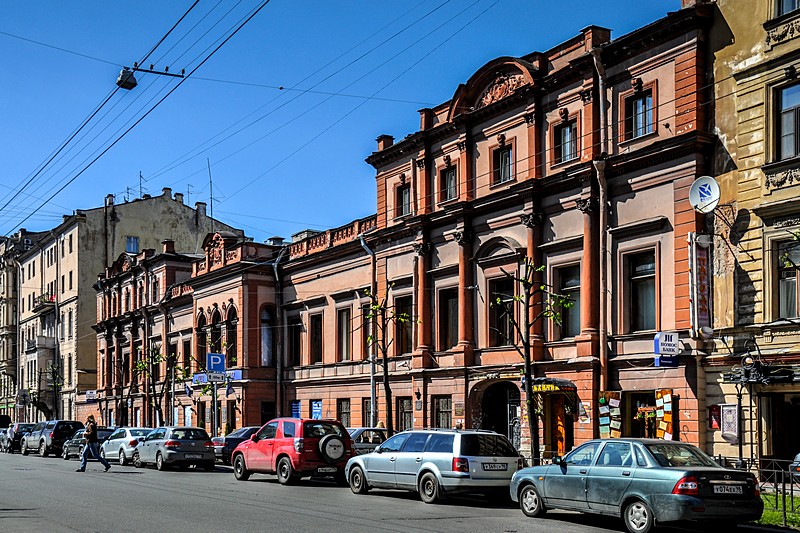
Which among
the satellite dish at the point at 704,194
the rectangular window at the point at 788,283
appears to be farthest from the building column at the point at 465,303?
the rectangular window at the point at 788,283

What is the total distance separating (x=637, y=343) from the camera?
27.5m

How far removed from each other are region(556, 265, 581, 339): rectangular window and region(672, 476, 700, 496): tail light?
14.4 m

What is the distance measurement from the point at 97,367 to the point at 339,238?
119 ft

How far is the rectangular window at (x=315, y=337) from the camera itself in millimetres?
44750

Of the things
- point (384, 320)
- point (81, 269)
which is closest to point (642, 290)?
point (384, 320)

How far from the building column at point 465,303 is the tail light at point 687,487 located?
1849cm

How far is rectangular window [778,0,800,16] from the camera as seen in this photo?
78.6 ft

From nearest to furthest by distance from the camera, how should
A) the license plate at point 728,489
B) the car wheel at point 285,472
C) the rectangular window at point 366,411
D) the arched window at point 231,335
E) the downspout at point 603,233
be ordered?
the license plate at point 728,489 → the car wheel at point 285,472 → the downspout at point 603,233 → the rectangular window at point 366,411 → the arched window at point 231,335

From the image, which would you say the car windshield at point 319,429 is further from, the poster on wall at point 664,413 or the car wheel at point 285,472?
the poster on wall at point 664,413

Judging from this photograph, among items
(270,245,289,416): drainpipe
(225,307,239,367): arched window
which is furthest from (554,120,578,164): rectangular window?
(225,307,239,367): arched window

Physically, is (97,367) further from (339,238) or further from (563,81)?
(563,81)

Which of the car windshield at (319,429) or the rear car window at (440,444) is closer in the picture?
the rear car window at (440,444)

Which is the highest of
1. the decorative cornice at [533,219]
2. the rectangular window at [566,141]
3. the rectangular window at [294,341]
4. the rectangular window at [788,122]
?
the rectangular window at [566,141]

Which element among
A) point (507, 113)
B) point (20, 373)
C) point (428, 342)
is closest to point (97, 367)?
point (20, 373)
